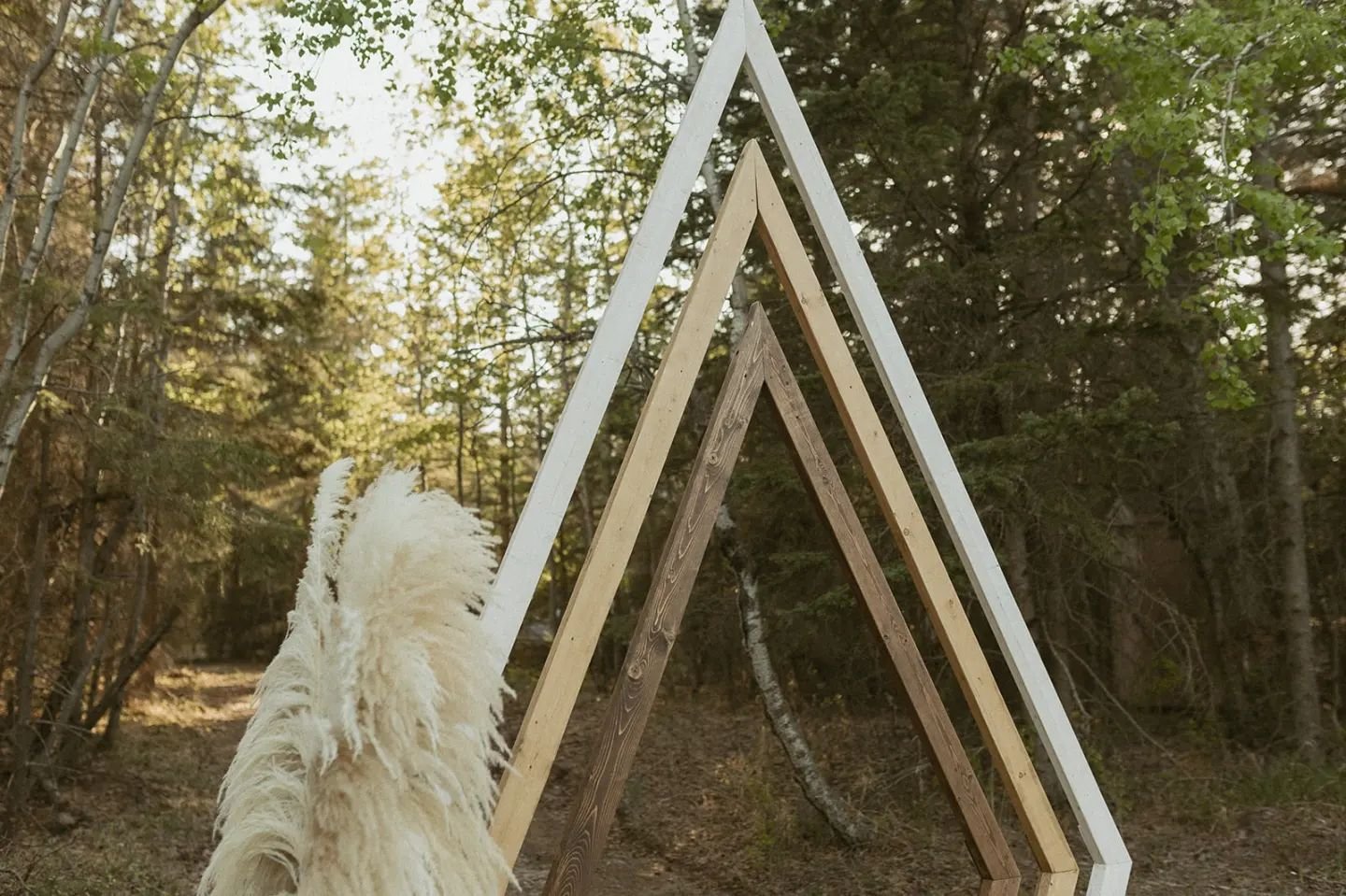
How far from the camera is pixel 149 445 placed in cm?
828

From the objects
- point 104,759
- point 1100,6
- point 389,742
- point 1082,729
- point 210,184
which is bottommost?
point 104,759

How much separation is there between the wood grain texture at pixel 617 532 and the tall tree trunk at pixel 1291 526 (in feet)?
21.9

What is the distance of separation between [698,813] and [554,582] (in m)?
7.55

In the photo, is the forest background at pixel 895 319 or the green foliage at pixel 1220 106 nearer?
the green foliage at pixel 1220 106

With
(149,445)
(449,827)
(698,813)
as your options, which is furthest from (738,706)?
(449,827)

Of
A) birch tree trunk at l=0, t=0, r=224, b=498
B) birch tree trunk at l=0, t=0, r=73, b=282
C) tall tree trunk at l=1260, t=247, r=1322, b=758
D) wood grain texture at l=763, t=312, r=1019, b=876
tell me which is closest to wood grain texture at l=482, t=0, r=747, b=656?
wood grain texture at l=763, t=312, r=1019, b=876

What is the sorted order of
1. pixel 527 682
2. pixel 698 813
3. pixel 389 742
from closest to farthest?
pixel 389 742, pixel 698 813, pixel 527 682

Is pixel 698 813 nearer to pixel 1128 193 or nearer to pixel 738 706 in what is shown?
pixel 738 706

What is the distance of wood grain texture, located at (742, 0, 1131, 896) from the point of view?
11.2 ft

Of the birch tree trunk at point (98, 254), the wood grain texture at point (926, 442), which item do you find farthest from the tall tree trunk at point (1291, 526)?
the birch tree trunk at point (98, 254)

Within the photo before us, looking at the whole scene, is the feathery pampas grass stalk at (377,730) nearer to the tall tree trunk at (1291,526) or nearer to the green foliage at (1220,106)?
the green foliage at (1220,106)

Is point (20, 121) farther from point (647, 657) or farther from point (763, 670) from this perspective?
point (763, 670)

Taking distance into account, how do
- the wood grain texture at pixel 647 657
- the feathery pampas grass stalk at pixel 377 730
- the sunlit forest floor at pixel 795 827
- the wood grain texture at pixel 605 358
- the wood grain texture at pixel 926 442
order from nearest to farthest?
1. the feathery pampas grass stalk at pixel 377 730
2. the wood grain texture at pixel 605 358
3. the wood grain texture at pixel 647 657
4. the wood grain texture at pixel 926 442
5. the sunlit forest floor at pixel 795 827

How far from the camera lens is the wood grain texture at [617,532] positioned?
8.45ft
